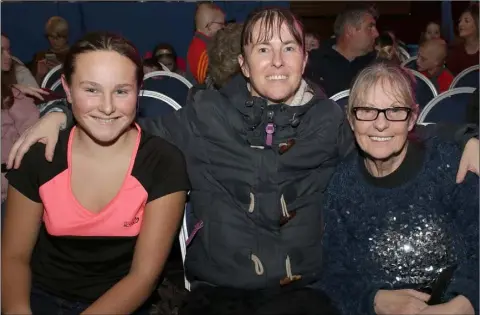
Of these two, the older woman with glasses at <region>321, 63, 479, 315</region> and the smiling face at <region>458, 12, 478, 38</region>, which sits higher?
the smiling face at <region>458, 12, 478, 38</region>

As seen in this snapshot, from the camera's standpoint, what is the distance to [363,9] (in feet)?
14.3

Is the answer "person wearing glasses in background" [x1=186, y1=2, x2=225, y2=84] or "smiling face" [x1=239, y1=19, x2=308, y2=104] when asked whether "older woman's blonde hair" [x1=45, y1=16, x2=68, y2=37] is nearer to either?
"person wearing glasses in background" [x1=186, y1=2, x2=225, y2=84]

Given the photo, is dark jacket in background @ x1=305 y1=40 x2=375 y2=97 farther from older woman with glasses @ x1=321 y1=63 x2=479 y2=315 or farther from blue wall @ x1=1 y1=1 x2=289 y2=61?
blue wall @ x1=1 y1=1 x2=289 y2=61

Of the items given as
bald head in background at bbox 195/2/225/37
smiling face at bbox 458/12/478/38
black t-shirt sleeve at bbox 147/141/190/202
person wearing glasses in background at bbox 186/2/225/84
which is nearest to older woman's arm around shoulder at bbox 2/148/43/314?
black t-shirt sleeve at bbox 147/141/190/202

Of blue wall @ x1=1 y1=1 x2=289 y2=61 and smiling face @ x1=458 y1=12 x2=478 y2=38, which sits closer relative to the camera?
smiling face @ x1=458 y1=12 x2=478 y2=38

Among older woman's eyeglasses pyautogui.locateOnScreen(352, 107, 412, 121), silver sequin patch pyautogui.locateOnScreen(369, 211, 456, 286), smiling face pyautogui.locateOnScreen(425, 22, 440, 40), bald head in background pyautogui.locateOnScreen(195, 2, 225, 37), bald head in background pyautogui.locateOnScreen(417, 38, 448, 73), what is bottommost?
silver sequin patch pyautogui.locateOnScreen(369, 211, 456, 286)

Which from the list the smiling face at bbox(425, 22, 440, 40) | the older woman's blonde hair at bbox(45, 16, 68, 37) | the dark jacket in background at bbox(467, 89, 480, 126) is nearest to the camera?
the dark jacket in background at bbox(467, 89, 480, 126)

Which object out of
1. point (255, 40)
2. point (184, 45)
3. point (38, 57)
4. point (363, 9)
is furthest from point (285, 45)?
point (184, 45)

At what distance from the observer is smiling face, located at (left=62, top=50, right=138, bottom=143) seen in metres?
1.70

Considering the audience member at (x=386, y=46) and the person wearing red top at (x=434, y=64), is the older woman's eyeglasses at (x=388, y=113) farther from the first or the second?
the audience member at (x=386, y=46)

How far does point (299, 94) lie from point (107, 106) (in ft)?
2.13

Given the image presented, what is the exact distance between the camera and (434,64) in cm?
453

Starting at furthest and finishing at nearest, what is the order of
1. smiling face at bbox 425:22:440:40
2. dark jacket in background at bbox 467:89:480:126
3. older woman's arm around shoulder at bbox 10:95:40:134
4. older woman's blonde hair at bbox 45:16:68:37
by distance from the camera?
smiling face at bbox 425:22:440:40 < older woman's blonde hair at bbox 45:16:68:37 < older woman's arm around shoulder at bbox 10:95:40:134 < dark jacket in background at bbox 467:89:480:126

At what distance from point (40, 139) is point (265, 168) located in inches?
28.3
